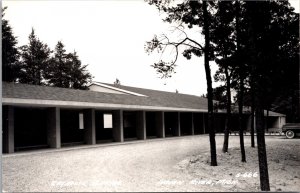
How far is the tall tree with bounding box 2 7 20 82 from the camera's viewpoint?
106 feet

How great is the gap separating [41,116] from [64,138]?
2.68 meters

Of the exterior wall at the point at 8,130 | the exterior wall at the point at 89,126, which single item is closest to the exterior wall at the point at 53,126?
the exterior wall at the point at 8,130

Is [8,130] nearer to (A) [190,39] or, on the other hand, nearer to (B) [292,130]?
(A) [190,39]

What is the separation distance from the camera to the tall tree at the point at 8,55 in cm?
3219

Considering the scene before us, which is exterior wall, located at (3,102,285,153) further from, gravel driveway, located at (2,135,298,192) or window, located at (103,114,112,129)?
gravel driveway, located at (2,135,298,192)

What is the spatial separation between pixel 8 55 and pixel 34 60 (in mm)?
15769

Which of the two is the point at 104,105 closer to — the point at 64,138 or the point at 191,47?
the point at 64,138

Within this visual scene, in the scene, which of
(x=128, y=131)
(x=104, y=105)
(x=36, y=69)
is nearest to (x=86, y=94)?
(x=104, y=105)

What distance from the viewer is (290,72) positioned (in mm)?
14055

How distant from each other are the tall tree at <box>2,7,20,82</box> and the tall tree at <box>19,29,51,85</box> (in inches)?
431

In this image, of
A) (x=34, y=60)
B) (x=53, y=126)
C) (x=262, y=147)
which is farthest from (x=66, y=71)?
(x=262, y=147)

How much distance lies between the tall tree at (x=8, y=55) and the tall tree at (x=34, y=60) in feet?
35.9

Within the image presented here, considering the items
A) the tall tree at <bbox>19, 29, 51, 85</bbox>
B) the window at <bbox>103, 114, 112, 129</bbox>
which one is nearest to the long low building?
the window at <bbox>103, 114, 112, 129</bbox>

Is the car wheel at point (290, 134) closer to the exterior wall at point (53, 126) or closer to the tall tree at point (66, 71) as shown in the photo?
the exterior wall at point (53, 126)
